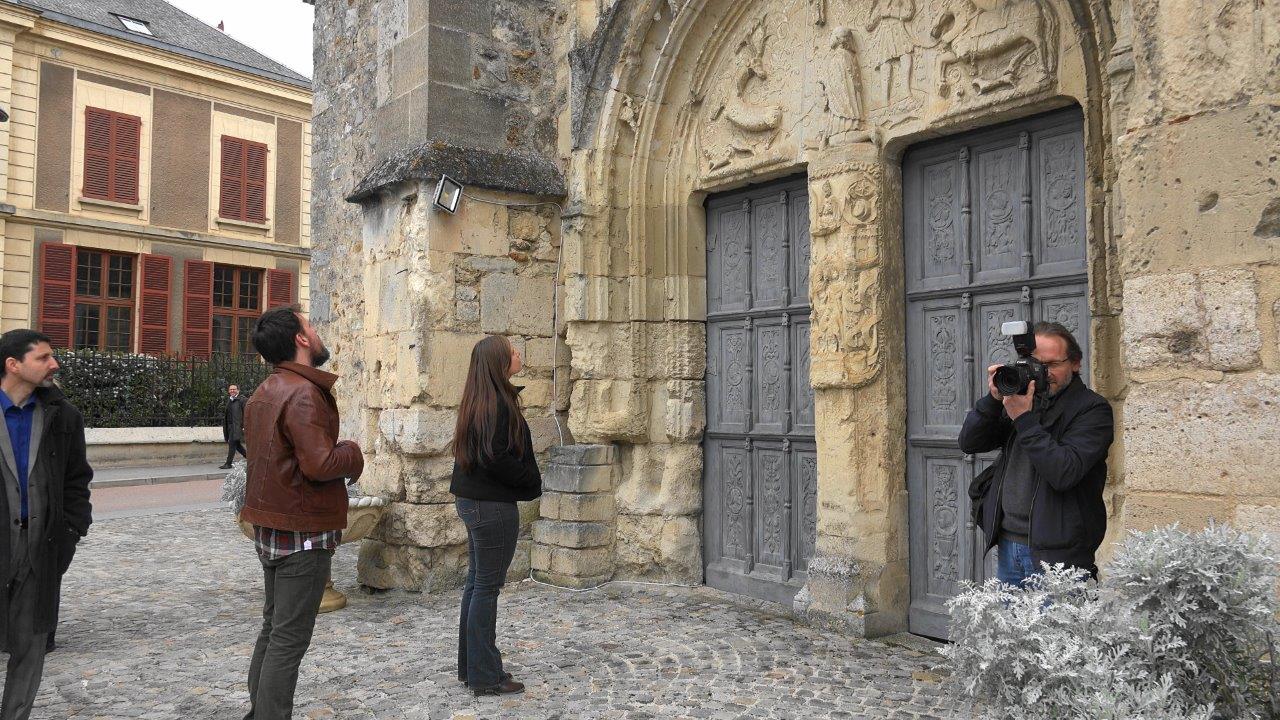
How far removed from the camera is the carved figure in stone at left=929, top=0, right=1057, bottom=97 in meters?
3.99

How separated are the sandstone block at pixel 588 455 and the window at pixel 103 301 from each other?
1431 cm

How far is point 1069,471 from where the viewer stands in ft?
8.85

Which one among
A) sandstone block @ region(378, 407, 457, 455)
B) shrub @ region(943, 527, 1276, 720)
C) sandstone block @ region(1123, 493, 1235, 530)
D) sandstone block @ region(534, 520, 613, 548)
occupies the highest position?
sandstone block @ region(378, 407, 457, 455)

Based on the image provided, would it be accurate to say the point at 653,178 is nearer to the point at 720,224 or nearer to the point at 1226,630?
the point at 720,224

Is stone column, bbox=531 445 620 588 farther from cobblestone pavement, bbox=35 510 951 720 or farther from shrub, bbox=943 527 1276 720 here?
shrub, bbox=943 527 1276 720

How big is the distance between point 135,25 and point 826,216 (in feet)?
61.4

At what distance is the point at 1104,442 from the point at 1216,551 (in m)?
0.63

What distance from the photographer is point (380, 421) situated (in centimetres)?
598

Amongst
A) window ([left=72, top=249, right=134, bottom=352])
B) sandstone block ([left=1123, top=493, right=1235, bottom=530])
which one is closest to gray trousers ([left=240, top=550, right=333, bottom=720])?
sandstone block ([left=1123, top=493, right=1235, bottom=530])

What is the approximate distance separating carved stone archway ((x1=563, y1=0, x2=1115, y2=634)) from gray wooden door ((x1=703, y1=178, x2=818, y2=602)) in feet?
0.43

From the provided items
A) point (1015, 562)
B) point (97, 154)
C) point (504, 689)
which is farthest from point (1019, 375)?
point (97, 154)

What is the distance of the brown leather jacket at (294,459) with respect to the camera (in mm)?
2943

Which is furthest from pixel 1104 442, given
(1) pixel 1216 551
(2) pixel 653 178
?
(2) pixel 653 178

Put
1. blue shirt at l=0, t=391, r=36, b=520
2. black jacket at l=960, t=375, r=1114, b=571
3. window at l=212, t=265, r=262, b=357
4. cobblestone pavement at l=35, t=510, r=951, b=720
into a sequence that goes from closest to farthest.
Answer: black jacket at l=960, t=375, r=1114, b=571, blue shirt at l=0, t=391, r=36, b=520, cobblestone pavement at l=35, t=510, r=951, b=720, window at l=212, t=265, r=262, b=357
